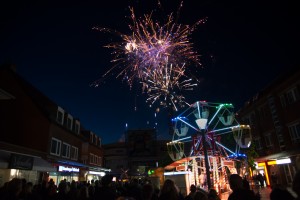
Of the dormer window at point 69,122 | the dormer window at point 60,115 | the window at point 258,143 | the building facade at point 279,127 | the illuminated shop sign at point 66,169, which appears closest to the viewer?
the illuminated shop sign at point 66,169

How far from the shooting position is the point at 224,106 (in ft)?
49.0

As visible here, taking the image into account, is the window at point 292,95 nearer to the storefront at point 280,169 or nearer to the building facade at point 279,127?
the building facade at point 279,127

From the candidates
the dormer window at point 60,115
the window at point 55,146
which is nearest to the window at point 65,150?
the window at point 55,146

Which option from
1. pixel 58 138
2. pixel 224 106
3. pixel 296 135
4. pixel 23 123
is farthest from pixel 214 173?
pixel 23 123

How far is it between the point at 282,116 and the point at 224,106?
1203 cm

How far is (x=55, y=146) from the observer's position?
2084 centimetres

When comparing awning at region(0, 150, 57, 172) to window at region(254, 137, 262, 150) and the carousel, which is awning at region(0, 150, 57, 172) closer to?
the carousel

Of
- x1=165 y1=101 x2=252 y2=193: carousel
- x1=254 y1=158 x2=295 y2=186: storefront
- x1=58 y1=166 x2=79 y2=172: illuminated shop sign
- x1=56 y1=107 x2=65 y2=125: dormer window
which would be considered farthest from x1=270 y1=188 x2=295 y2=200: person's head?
x1=56 y1=107 x2=65 y2=125: dormer window

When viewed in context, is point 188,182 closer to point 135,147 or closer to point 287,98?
point 287,98

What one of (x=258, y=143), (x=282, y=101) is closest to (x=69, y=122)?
(x=282, y=101)

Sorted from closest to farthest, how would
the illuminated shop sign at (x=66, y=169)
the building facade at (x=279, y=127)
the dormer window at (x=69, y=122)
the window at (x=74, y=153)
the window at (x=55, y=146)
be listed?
1. the illuminated shop sign at (x=66, y=169)
2. the window at (x=55, y=146)
3. the building facade at (x=279, y=127)
4. the dormer window at (x=69, y=122)
5. the window at (x=74, y=153)

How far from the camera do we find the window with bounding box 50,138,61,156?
20.2m

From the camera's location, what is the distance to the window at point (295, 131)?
21359mm

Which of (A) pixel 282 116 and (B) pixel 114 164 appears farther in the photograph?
(B) pixel 114 164
